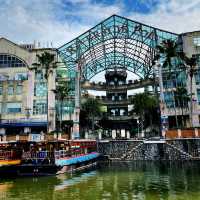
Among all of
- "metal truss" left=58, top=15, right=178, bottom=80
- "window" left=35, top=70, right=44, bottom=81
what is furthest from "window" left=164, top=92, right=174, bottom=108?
"window" left=35, top=70, right=44, bottom=81

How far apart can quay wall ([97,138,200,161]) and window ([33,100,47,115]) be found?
19329mm

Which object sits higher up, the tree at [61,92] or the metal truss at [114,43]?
the metal truss at [114,43]

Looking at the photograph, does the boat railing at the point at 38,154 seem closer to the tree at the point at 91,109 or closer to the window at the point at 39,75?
the window at the point at 39,75

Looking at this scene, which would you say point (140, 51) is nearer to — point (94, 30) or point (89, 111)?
point (94, 30)

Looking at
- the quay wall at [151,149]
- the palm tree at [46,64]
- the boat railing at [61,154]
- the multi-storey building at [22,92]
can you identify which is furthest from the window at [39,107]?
the boat railing at [61,154]

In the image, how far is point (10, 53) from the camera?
67.1 meters

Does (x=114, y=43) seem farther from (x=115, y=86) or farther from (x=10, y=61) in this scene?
(x=10, y=61)

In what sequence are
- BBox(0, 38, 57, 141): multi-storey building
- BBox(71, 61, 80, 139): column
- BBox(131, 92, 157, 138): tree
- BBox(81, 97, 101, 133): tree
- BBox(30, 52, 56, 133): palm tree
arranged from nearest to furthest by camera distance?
BBox(30, 52, 56, 133): palm tree < BBox(71, 61, 80, 139): column < BBox(0, 38, 57, 141): multi-storey building < BBox(131, 92, 157, 138): tree < BBox(81, 97, 101, 133): tree

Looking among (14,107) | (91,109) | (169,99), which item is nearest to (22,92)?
(14,107)

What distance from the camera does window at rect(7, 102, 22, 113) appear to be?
63.4m

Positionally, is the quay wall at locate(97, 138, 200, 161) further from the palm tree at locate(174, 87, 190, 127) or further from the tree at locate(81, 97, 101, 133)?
the tree at locate(81, 97, 101, 133)

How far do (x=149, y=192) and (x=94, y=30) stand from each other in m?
52.2

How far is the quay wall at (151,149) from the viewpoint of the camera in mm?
44438

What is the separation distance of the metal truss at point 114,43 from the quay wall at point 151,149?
26.3 meters
